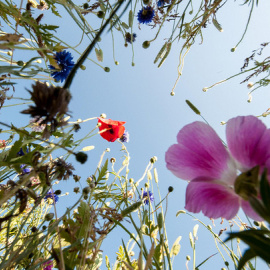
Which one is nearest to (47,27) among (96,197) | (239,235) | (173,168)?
(96,197)

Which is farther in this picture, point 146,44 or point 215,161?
point 146,44

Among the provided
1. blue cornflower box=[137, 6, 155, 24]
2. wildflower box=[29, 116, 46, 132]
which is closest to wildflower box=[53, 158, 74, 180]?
wildflower box=[29, 116, 46, 132]

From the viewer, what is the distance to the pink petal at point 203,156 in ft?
1.08

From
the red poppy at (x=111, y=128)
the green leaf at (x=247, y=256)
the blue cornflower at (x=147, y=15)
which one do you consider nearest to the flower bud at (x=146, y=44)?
the blue cornflower at (x=147, y=15)

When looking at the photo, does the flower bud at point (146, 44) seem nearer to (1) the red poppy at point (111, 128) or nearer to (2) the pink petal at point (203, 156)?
(1) the red poppy at point (111, 128)

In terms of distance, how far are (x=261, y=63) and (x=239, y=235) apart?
3.27 ft

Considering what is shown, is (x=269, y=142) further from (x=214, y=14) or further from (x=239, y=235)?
(x=214, y=14)

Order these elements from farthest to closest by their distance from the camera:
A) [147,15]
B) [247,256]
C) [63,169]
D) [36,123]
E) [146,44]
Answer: [147,15] → [146,44] → [36,123] → [63,169] → [247,256]

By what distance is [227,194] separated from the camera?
0.33 meters

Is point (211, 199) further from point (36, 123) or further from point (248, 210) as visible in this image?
point (36, 123)

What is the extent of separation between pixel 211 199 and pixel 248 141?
93 millimetres

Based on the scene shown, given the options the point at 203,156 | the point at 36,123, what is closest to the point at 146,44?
the point at 36,123

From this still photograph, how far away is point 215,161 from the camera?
333mm

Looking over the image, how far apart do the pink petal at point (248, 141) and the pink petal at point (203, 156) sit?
0.6 inches
